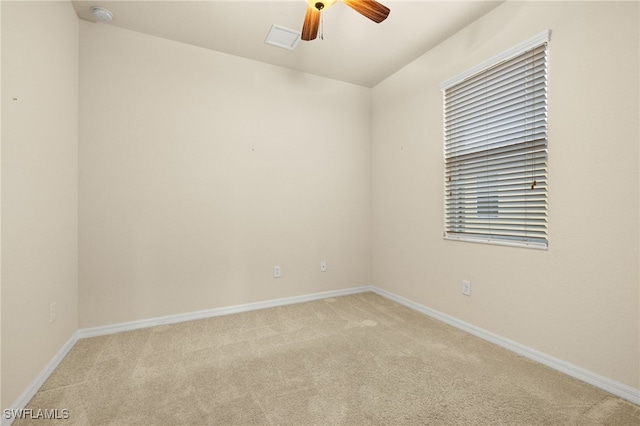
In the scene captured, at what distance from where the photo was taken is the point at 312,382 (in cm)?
177

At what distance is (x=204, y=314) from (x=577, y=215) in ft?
10.4

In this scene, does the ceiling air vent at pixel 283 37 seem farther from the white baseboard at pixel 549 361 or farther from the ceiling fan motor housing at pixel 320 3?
the white baseboard at pixel 549 361

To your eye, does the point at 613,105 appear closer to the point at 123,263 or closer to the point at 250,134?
the point at 250,134

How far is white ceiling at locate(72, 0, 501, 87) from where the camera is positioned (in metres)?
2.29

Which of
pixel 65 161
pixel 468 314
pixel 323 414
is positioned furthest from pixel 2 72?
pixel 468 314

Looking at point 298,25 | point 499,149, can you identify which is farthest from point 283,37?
point 499,149

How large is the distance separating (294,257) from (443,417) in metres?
2.17

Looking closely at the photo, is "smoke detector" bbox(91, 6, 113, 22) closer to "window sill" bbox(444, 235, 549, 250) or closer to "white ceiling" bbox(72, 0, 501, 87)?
"white ceiling" bbox(72, 0, 501, 87)

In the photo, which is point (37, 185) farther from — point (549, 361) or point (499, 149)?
point (549, 361)

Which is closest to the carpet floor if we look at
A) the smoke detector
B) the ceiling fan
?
the ceiling fan

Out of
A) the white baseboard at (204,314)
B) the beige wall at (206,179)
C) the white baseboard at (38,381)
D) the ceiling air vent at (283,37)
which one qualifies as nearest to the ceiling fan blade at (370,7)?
the ceiling air vent at (283,37)

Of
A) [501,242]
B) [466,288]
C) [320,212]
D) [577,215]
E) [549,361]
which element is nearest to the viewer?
[577,215]

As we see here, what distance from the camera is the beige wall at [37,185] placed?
1474 mm

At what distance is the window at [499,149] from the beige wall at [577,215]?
8cm
